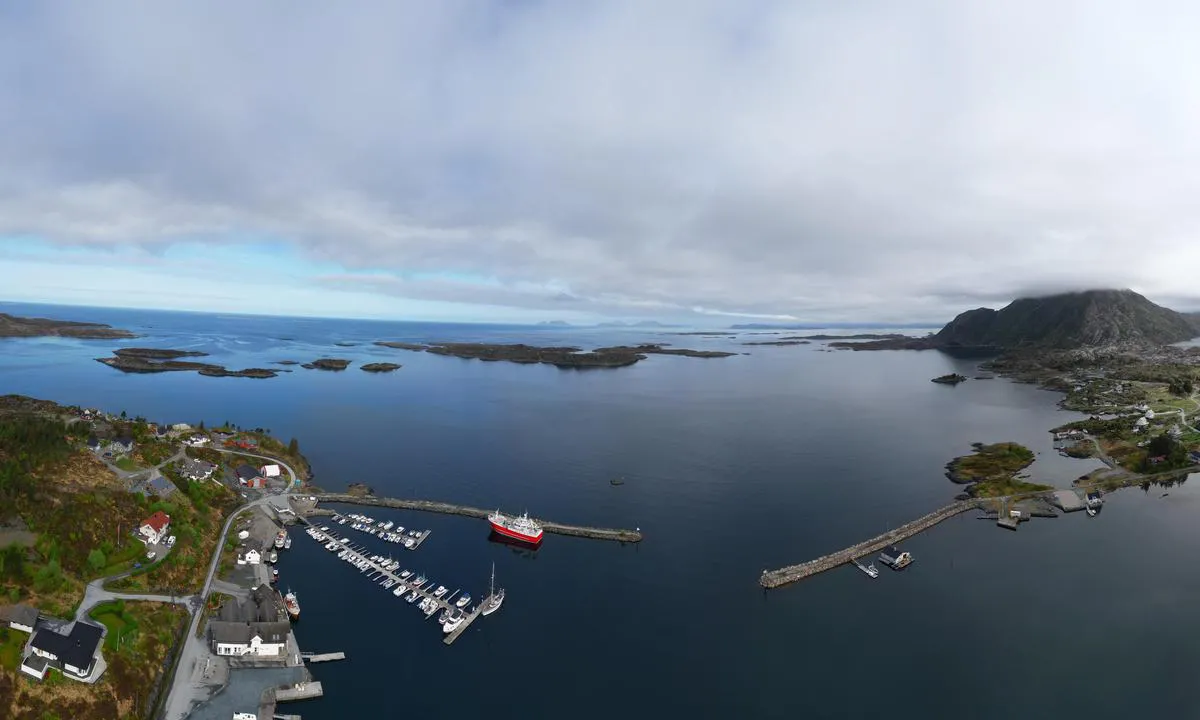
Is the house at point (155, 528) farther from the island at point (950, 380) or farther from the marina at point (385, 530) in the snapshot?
the island at point (950, 380)

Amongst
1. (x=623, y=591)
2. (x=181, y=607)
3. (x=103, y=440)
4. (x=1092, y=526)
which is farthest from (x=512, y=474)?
(x=1092, y=526)

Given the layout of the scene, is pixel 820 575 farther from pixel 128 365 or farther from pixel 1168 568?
pixel 128 365

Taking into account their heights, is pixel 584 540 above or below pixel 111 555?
below

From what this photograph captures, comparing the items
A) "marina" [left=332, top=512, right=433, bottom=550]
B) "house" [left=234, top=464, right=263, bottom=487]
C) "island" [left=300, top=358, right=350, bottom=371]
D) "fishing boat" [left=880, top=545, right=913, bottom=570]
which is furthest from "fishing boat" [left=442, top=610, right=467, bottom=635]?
"island" [left=300, top=358, right=350, bottom=371]

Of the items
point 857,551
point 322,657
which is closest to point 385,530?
point 322,657

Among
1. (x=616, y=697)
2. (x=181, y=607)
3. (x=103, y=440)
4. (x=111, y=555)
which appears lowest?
(x=616, y=697)

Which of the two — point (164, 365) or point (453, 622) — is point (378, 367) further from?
point (453, 622)
